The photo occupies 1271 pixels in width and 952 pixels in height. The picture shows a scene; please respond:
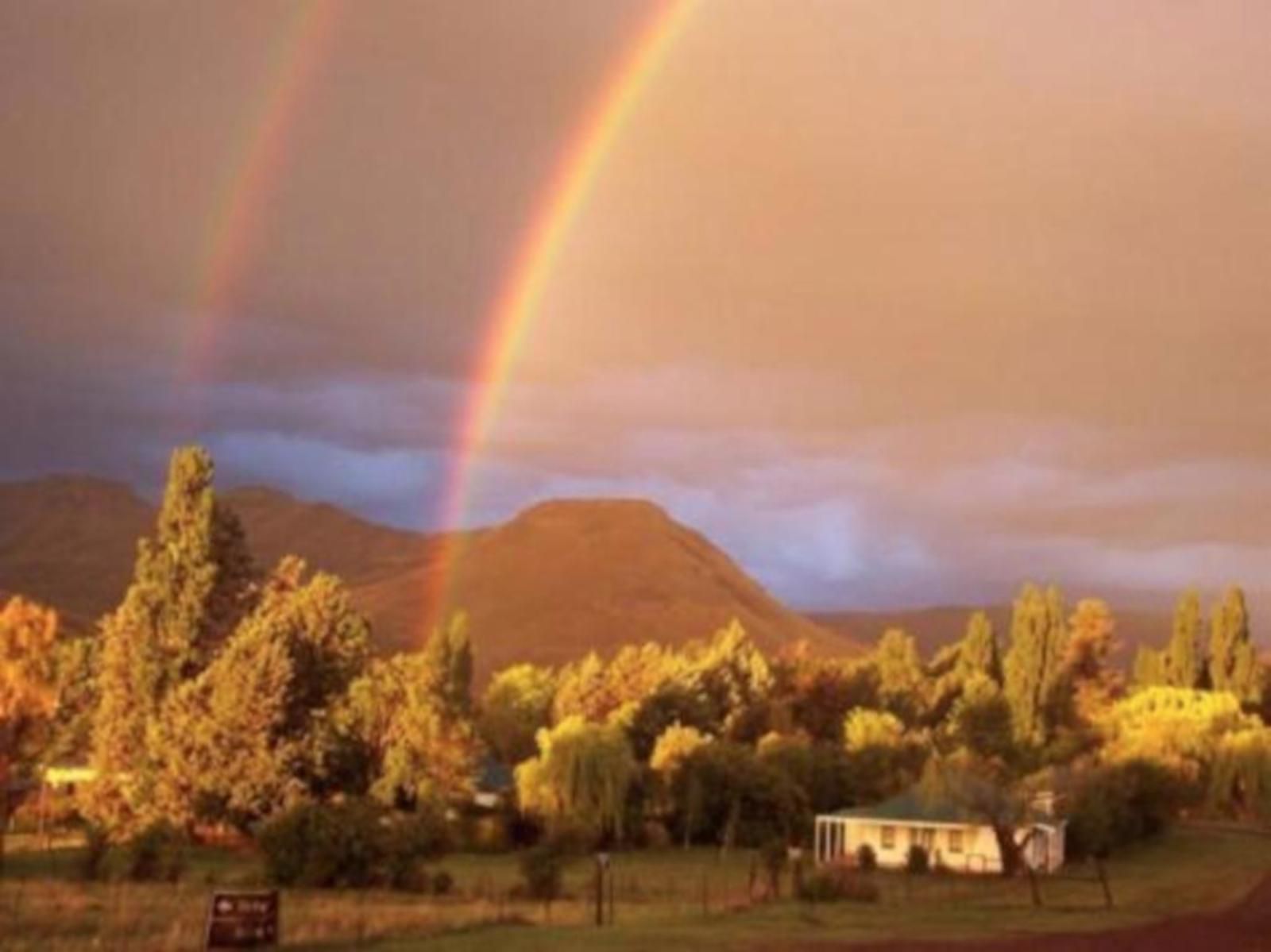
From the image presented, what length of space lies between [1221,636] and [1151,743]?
117 ft

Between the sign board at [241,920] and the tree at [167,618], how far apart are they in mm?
43601

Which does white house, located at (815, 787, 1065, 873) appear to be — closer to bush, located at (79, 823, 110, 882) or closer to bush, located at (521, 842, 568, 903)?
bush, located at (521, 842, 568, 903)

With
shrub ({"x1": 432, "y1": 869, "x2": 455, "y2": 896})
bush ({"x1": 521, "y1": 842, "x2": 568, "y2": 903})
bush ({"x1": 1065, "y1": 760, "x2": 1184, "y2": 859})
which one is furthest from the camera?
bush ({"x1": 1065, "y1": 760, "x2": 1184, "y2": 859})

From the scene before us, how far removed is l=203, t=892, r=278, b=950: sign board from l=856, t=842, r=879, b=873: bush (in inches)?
1555

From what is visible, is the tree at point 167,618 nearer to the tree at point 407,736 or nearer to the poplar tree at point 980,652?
the tree at point 407,736

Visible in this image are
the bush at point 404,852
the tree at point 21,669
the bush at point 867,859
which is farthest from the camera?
the bush at point 867,859

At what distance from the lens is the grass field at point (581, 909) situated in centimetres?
3228

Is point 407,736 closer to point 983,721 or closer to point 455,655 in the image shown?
point 983,721

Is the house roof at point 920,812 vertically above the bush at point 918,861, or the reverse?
the house roof at point 920,812

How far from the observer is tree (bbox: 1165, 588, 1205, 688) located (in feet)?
398

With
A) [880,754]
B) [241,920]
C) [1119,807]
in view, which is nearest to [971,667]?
[880,754]

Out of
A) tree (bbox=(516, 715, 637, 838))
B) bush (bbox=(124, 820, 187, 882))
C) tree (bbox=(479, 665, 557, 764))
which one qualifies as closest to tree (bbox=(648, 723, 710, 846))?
tree (bbox=(516, 715, 637, 838))

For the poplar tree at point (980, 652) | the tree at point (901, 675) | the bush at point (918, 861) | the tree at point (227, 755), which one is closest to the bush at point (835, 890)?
the bush at point (918, 861)

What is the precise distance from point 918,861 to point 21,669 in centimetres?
3359
